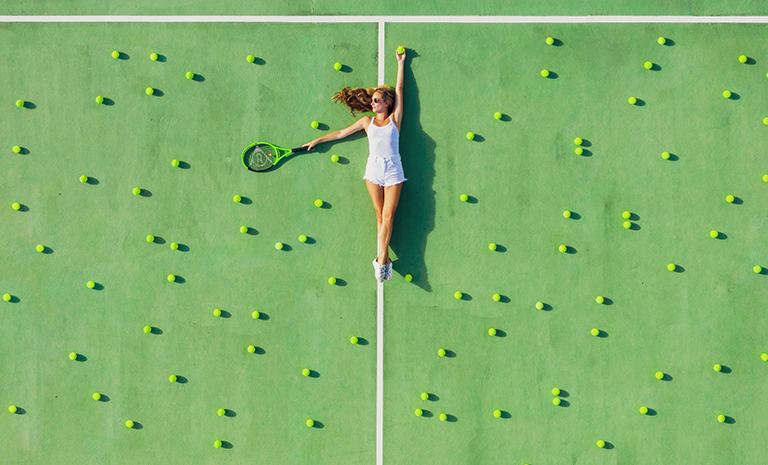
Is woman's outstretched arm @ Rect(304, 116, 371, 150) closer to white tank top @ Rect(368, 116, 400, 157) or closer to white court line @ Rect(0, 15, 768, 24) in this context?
white tank top @ Rect(368, 116, 400, 157)

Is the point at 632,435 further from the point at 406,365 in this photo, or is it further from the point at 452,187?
the point at 452,187

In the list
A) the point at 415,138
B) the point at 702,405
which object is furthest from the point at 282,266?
the point at 702,405

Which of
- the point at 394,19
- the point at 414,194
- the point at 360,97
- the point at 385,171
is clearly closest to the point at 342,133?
the point at 360,97

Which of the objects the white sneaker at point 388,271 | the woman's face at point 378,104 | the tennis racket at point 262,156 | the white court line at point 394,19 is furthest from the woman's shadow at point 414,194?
the tennis racket at point 262,156

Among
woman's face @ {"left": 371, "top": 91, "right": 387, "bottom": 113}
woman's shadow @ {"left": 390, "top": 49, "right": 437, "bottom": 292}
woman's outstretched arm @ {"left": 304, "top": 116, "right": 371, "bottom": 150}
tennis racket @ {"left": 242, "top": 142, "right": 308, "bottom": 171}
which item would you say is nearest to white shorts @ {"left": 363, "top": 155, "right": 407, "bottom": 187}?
woman's shadow @ {"left": 390, "top": 49, "right": 437, "bottom": 292}

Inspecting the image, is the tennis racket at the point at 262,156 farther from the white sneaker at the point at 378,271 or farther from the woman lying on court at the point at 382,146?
the white sneaker at the point at 378,271

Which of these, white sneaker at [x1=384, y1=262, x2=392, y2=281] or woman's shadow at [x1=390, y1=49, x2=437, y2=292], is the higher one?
woman's shadow at [x1=390, y1=49, x2=437, y2=292]

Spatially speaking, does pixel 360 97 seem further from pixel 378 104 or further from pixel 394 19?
pixel 394 19
